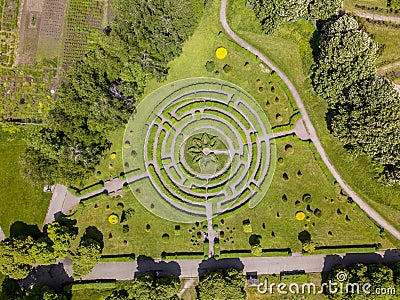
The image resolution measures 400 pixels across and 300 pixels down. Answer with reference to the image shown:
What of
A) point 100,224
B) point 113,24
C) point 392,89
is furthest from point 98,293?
point 392,89

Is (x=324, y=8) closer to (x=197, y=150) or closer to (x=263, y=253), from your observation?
(x=197, y=150)

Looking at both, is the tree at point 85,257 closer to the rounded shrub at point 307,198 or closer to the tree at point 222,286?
the tree at point 222,286

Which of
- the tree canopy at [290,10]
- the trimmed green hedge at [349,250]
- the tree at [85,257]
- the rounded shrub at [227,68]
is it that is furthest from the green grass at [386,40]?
the tree at [85,257]

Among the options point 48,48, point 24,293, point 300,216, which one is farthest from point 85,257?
point 48,48

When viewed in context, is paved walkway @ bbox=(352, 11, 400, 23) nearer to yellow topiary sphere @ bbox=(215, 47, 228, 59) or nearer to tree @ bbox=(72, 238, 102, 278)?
yellow topiary sphere @ bbox=(215, 47, 228, 59)

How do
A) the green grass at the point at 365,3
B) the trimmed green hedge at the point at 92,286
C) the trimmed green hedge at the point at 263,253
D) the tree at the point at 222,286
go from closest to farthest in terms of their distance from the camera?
1. the tree at the point at 222,286
2. the trimmed green hedge at the point at 92,286
3. the trimmed green hedge at the point at 263,253
4. the green grass at the point at 365,3

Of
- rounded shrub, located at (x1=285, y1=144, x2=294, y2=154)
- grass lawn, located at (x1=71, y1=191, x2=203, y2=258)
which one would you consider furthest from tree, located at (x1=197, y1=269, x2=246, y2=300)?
rounded shrub, located at (x1=285, y1=144, x2=294, y2=154)

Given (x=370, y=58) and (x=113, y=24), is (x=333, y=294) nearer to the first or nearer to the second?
(x=370, y=58)

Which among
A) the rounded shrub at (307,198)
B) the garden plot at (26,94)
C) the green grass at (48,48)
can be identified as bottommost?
the rounded shrub at (307,198)
